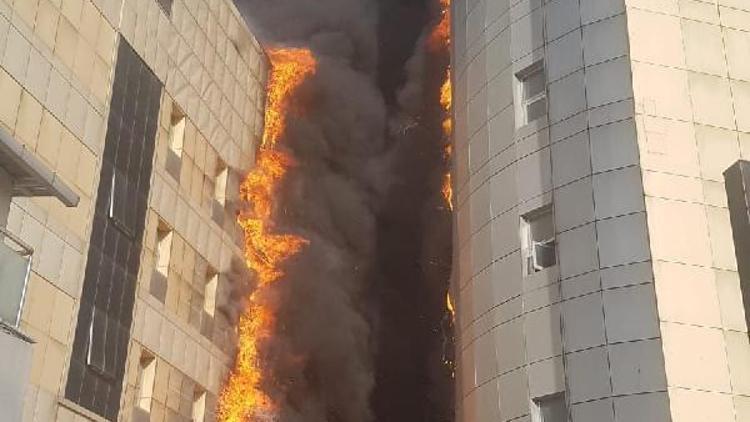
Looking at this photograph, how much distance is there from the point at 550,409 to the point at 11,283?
1466cm

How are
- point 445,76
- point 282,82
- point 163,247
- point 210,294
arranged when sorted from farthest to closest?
1. point 282,82
2. point 445,76
3. point 210,294
4. point 163,247

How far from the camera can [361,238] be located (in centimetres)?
4666

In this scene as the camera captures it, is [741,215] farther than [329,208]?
No

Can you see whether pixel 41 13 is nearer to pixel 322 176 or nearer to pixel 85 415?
pixel 85 415

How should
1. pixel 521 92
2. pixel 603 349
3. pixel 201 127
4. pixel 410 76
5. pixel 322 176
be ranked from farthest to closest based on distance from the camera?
pixel 410 76 < pixel 322 176 < pixel 201 127 < pixel 521 92 < pixel 603 349

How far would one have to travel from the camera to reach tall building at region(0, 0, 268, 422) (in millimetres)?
24406

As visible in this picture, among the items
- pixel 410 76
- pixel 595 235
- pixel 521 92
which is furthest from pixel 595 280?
pixel 410 76

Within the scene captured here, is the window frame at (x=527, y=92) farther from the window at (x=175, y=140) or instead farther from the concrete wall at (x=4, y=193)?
the concrete wall at (x=4, y=193)

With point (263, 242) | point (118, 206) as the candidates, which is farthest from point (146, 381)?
point (263, 242)

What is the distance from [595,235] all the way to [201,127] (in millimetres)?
18276

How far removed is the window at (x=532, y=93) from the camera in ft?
94.1

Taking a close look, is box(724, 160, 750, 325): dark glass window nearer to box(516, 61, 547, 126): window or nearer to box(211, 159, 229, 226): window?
box(516, 61, 547, 126): window

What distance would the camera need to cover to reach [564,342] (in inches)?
971

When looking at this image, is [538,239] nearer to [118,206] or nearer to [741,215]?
[741,215]
